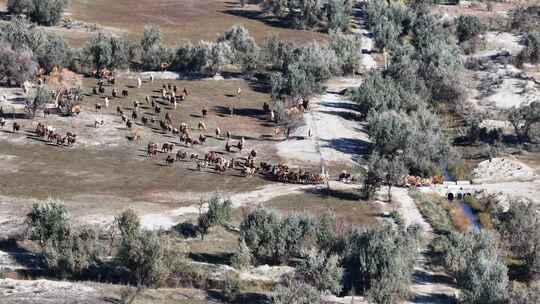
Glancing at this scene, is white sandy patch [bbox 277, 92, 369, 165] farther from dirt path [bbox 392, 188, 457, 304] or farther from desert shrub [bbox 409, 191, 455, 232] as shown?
dirt path [bbox 392, 188, 457, 304]

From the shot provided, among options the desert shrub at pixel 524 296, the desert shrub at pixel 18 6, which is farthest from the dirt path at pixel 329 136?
the desert shrub at pixel 18 6

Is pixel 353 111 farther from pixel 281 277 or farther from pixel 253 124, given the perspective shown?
pixel 281 277

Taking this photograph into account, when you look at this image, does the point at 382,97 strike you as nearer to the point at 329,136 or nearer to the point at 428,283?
the point at 329,136

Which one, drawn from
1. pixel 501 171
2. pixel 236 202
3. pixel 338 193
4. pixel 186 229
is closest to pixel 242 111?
pixel 338 193

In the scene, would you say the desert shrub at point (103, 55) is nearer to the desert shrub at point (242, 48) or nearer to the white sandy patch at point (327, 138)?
the desert shrub at point (242, 48)

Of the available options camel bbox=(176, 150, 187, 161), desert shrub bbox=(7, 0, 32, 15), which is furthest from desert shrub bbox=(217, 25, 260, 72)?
camel bbox=(176, 150, 187, 161)

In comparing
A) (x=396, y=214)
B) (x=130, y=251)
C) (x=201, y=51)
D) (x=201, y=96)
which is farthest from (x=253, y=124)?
(x=130, y=251)
